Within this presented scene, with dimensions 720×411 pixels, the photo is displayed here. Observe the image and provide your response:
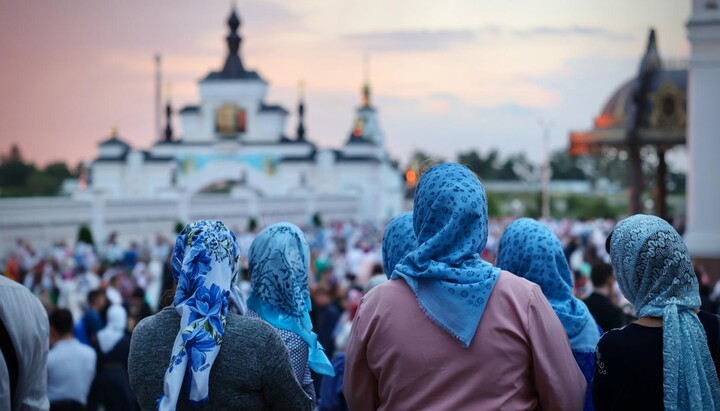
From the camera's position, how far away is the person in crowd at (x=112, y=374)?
7.69 meters

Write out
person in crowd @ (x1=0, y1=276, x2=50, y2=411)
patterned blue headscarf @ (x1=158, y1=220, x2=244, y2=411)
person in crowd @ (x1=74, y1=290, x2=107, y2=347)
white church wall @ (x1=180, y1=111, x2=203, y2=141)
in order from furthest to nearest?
white church wall @ (x1=180, y1=111, x2=203, y2=141) < person in crowd @ (x1=74, y1=290, x2=107, y2=347) < person in crowd @ (x1=0, y1=276, x2=50, y2=411) < patterned blue headscarf @ (x1=158, y1=220, x2=244, y2=411)

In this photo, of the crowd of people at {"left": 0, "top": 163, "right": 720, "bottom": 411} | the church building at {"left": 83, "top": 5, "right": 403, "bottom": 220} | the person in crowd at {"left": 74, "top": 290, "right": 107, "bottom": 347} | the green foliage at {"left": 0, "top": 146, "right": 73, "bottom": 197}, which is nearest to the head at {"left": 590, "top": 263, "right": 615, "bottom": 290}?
the crowd of people at {"left": 0, "top": 163, "right": 720, "bottom": 411}

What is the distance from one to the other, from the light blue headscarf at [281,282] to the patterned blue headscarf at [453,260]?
3.11ft

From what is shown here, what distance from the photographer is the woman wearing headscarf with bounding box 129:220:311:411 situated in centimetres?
329

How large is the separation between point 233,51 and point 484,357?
249 feet

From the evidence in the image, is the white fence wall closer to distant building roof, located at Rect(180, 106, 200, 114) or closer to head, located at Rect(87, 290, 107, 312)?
distant building roof, located at Rect(180, 106, 200, 114)

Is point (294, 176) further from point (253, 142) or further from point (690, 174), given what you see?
point (690, 174)

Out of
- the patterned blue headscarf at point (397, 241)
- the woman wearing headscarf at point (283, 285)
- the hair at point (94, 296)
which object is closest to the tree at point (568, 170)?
the hair at point (94, 296)

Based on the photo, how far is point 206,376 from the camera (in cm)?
328

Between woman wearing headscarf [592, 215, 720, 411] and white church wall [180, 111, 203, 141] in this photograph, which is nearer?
woman wearing headscarf [592, 215, 720, 411]

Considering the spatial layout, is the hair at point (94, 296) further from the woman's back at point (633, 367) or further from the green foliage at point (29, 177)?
the green foliage at point (29, 177)

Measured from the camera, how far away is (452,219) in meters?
3.20

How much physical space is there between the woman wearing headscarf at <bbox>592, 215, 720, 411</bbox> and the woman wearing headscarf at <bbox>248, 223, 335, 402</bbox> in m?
1.25

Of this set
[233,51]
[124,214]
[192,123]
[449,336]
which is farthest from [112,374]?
Result: [233,51]
